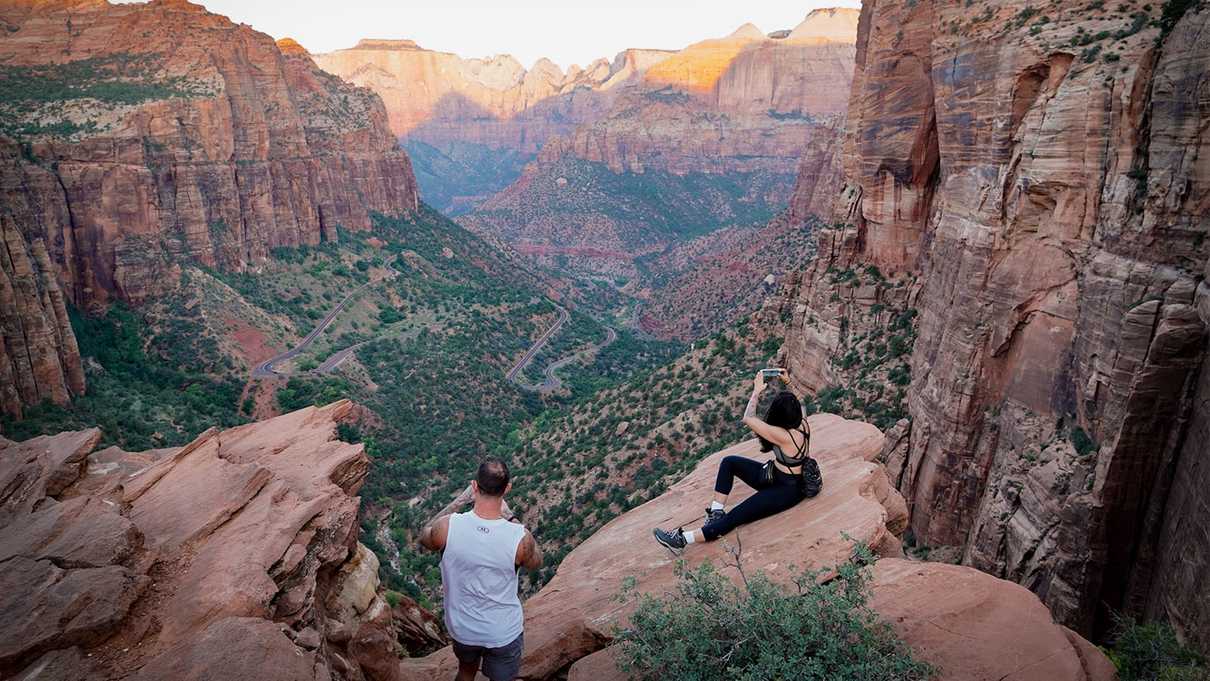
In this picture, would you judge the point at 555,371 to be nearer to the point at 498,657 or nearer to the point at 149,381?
the point at 149,381

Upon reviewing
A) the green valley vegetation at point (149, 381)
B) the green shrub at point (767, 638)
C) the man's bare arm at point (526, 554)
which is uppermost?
the man's bare arm at point (526, 554)

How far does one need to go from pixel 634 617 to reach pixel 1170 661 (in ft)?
28.9

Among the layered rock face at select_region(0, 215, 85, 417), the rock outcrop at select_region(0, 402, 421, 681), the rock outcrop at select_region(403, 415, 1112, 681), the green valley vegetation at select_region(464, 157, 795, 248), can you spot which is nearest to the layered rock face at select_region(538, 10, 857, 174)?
the green valley vegetation at select_region(464, 157, 795, 248)

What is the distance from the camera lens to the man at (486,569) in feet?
23.4

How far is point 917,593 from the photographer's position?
874cm

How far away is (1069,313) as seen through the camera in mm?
18203

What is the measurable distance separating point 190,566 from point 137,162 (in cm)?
5910

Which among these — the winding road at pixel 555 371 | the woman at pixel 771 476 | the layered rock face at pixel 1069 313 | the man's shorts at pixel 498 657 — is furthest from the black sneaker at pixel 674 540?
the winding road at pixel 555 371

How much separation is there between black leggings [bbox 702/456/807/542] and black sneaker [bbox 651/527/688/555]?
0.35 m

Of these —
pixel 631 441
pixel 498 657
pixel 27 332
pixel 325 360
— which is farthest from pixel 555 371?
pixel 498 657

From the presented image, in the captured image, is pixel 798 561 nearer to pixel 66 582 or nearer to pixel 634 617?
pixel 634 617

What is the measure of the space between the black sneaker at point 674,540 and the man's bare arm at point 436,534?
432 cm

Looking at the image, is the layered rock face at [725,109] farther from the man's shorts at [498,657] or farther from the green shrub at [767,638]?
the man's shorts at [498,657]

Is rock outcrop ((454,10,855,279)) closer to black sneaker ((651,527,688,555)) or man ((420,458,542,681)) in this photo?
black sneaker ((651,527,688,555))
